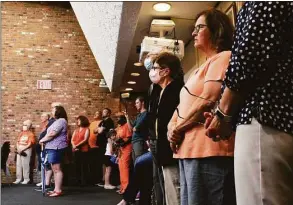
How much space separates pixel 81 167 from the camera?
7113mm

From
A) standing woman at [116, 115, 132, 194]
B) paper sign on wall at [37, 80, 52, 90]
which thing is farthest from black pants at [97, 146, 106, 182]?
paper sign on wall at [37, 80, 52, 90]

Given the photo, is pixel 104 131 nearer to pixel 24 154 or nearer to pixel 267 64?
pixel 24 154

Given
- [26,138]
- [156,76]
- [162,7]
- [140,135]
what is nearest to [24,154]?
[26,138]

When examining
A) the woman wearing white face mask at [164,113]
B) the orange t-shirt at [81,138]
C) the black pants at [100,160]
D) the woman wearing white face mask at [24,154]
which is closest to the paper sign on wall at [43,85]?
the woman wearing white face mask at [24,154]

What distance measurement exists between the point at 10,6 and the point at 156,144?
323 inches

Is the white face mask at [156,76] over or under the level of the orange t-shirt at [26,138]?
over

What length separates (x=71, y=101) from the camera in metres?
8.92

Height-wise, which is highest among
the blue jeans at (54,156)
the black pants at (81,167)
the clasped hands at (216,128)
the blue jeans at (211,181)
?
the clasped hands at (216,128)

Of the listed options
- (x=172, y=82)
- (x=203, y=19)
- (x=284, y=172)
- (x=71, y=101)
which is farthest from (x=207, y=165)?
(x=71, y=101)

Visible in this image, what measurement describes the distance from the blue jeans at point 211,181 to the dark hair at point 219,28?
54cm

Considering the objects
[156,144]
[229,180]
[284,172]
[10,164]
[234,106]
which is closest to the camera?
[284,172]

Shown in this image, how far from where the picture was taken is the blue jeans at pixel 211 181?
1.40 meters

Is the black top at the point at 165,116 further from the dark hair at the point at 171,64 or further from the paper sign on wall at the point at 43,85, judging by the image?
the paper sign on wall at the point at 43,85

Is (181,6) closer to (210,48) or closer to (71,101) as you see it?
(210,48)
